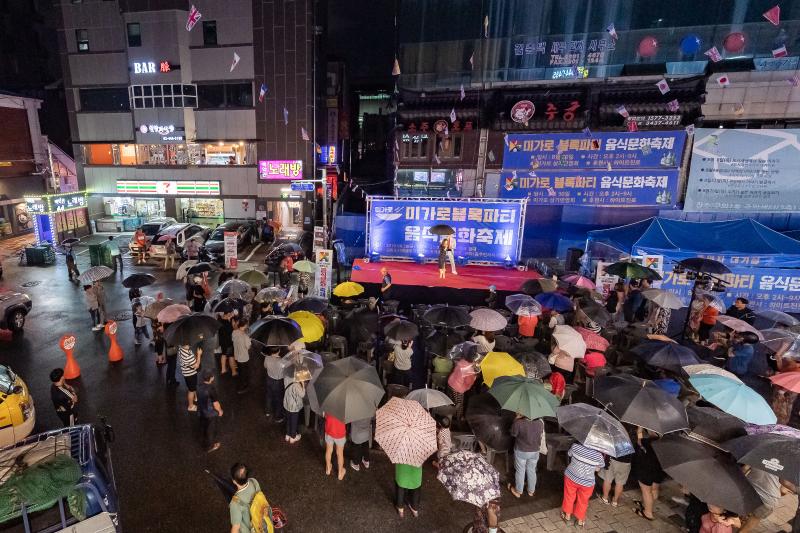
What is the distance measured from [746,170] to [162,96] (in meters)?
36.0

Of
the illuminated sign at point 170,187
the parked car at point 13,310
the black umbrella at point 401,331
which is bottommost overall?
the parked car at point 13,310

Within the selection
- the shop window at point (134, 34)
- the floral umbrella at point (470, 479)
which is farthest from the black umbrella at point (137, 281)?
the shop window at point (134, 34)

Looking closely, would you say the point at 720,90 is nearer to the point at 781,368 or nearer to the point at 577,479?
the point at 781,368

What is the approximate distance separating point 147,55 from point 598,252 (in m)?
33.2

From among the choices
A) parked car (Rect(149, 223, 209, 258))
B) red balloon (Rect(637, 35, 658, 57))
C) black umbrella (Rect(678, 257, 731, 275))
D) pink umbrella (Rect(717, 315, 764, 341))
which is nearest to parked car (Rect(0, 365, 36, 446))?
parked car (Rect(149, 223, 209, 258))

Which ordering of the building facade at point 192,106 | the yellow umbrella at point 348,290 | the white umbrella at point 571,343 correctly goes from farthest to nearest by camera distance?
1. the building facade at point 192,106
2. the yellow umbrella at point 348,290
3. the white umbrella at point 571,343

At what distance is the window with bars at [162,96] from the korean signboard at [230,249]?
17.2 meters

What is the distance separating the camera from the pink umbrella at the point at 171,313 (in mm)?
9711

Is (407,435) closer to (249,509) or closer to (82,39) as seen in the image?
(249,509)

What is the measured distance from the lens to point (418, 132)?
21.5m

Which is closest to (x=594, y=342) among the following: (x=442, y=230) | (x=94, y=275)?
(x=442, y=230)

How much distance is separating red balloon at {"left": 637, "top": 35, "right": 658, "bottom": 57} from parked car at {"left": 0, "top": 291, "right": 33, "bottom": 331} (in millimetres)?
26680

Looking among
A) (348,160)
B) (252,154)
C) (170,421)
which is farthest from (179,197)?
(170,421)

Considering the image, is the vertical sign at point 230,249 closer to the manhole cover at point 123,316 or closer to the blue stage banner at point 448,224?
the manhole cover at point 123,316
